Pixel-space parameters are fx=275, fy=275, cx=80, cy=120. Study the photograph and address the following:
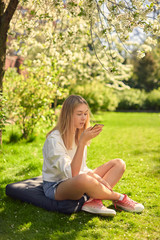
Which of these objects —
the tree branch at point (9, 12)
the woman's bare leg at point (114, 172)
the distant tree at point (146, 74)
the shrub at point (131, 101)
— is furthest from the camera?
the distant tree at point (146, 74)

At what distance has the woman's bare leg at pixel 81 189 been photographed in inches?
97.8

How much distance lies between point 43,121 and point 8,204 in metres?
3.17

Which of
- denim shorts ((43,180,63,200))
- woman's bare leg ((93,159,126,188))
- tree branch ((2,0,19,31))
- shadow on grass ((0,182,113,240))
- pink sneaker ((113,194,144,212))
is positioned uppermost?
tree branch ((2,0,19,31))

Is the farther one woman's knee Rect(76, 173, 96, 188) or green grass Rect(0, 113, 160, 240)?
woman's knee Rect(76, 173, 96, 188)

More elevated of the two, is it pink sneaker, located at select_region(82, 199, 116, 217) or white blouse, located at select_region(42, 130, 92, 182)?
white blouse, located at select_region(42, 130, 92, 182)

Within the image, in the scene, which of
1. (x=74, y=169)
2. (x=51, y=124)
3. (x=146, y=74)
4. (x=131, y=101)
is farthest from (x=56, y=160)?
(x=146, y=74)

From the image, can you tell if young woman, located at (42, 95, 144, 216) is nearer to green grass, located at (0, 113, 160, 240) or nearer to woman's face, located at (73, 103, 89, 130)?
woman's face, located at (73, 103, 89, 130)

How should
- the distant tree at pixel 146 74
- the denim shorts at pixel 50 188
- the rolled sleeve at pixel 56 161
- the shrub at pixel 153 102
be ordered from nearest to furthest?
the rolled sleeve at pixel 56 161 → the denim shorts at pixel 50 188 → the shrub at pixel 153 102 → the distant tree at pixel 146 74

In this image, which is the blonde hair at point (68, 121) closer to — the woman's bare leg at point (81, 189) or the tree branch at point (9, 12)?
the woman's bare leg at point (81, 189)

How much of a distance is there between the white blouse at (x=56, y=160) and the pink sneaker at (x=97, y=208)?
1.16 feet

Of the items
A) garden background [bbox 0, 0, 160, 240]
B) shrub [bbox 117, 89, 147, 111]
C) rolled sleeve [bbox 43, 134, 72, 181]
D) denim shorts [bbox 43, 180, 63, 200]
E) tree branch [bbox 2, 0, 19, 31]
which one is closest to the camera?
garden background [bbox 0, 0, 160, 240]

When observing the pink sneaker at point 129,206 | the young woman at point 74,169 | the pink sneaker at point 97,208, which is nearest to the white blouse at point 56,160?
the young woman at point 74,169

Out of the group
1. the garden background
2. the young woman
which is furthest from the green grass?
the young woman

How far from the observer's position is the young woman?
2.55 m
